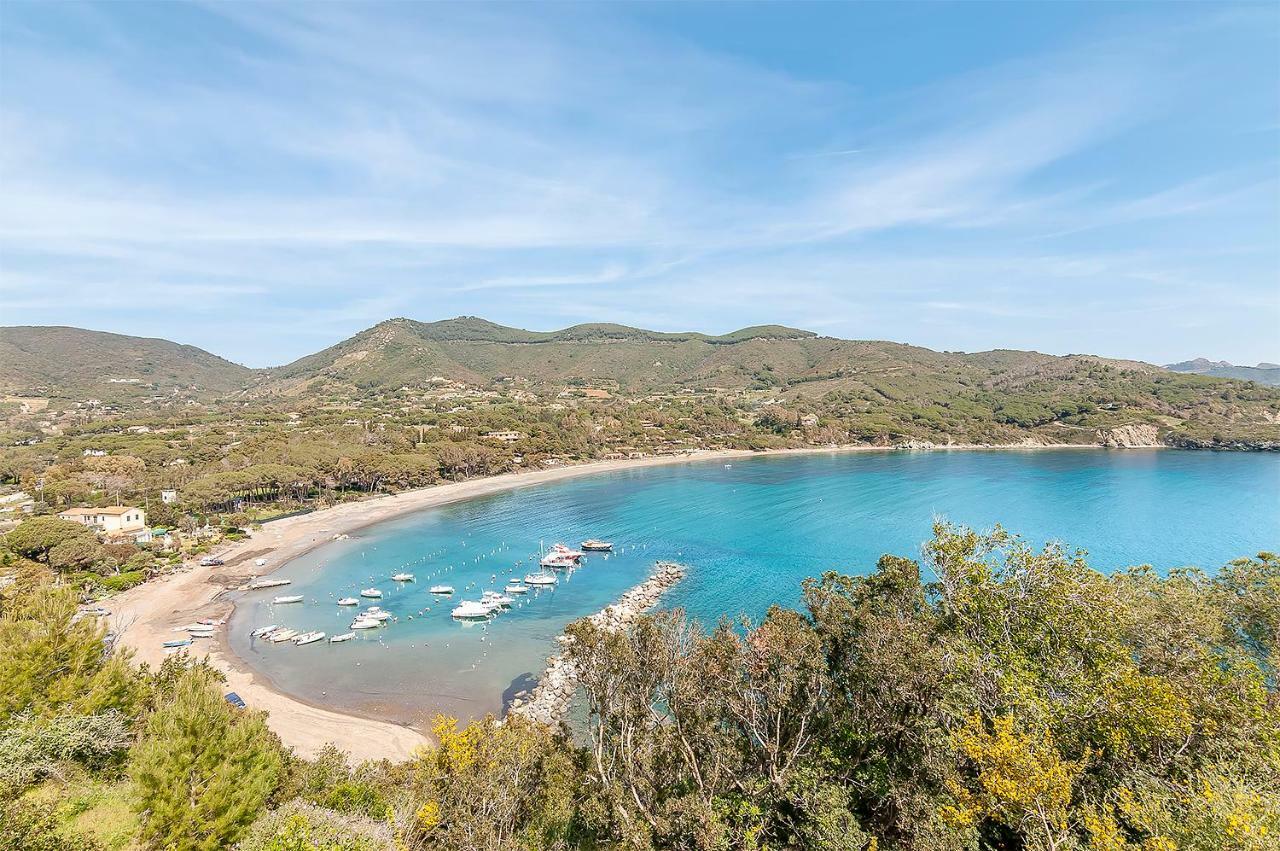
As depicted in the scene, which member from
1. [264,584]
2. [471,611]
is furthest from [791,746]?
[264,584]

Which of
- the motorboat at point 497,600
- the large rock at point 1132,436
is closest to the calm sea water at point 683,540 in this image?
the motorboat at point 497,600

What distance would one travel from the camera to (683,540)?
64125 mm

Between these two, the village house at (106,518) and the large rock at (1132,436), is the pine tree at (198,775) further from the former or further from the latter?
the large rock at (1132,436)

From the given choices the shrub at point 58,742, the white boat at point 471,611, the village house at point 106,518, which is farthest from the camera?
the village house at point 106,518

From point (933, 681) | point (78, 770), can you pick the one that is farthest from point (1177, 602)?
point (78, 770)

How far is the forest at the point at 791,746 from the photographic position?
36.3ft

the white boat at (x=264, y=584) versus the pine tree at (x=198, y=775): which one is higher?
the pine tree at (x=198, y=775)

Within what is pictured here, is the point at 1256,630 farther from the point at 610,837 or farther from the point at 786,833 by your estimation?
the point at 610,837

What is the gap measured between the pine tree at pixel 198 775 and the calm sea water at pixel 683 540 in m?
17.1

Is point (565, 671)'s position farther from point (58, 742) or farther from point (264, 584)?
point (264, 584)

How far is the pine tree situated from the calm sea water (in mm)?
17099

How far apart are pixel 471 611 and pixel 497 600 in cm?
274

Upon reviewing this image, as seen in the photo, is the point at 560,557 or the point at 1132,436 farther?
the point at 1132,436

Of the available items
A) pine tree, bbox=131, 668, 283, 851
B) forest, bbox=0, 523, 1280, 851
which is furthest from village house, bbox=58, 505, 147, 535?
pine tree, bbox=131, 668, 283, 851
